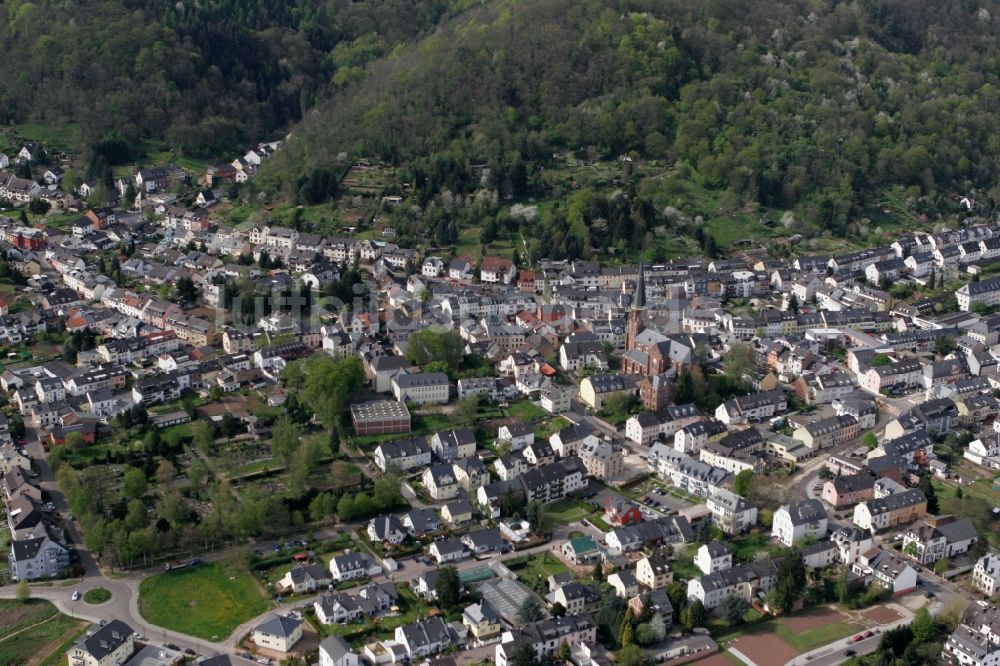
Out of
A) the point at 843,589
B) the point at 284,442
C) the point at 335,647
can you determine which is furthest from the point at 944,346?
the point at 335,647

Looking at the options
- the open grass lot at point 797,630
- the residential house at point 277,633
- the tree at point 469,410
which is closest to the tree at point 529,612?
→ the open grass lot at point 797,630

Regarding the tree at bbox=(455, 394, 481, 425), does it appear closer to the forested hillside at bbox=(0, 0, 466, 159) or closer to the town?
the town

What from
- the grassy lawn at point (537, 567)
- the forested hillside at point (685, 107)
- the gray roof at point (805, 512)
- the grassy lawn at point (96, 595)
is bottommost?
the grassy lawn at point (537, 567)

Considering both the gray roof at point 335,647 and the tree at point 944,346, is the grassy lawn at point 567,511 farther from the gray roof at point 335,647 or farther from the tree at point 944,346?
the tree at point 944,346

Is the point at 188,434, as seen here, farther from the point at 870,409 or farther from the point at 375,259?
the point at 870,409

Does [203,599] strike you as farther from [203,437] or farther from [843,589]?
[843,589]
